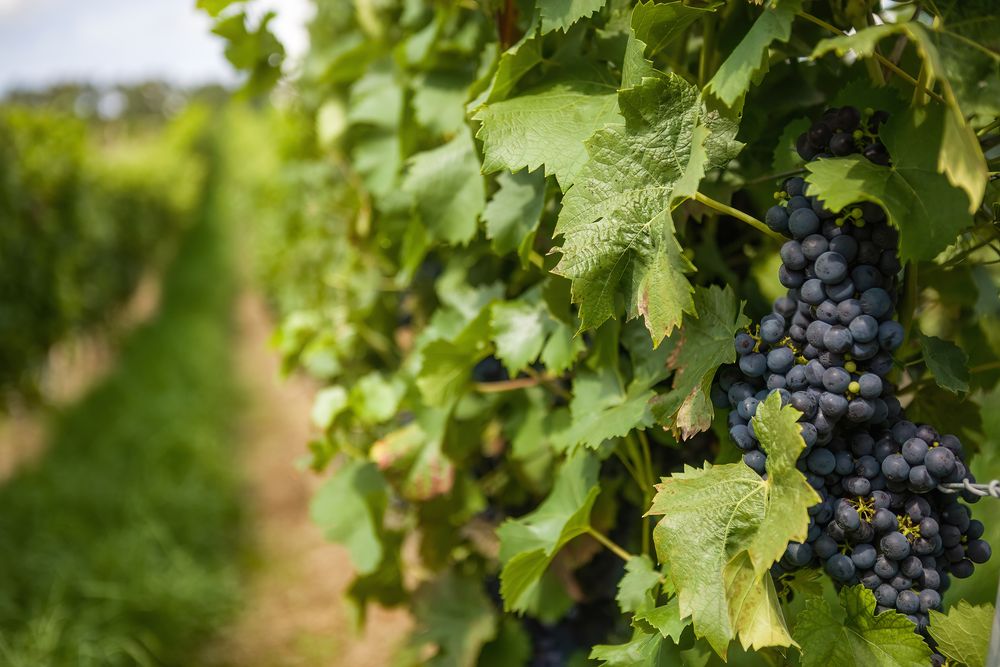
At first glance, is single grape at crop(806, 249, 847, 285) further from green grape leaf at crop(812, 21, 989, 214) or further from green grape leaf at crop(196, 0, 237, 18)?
green grape leaf at crop(196, 0, 237, 18)

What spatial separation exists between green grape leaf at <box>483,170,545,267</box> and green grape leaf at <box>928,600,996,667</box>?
82cm

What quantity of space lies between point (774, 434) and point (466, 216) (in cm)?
84

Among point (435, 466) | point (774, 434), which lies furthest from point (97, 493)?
point (774, 434)

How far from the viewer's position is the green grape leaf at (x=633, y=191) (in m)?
0.98

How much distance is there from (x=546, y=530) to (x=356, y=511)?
0.79 meters

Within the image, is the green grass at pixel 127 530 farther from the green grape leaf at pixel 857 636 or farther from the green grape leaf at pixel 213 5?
the green grape leaf at pixel 857 636

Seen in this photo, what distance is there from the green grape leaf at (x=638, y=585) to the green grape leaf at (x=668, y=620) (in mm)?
101

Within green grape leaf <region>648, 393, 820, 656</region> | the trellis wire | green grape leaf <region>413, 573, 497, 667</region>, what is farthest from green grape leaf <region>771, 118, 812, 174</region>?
green grape leaf <region>413, 573, 497, 667</region>

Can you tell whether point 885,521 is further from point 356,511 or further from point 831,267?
point 356,511

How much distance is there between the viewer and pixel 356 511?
6.73 ft

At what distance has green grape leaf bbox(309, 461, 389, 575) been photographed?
1965 millimetres

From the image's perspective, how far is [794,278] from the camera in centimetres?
97

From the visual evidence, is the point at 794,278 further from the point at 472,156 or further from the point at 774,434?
the point at 472,156

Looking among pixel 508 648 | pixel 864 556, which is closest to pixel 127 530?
pixel 508 648
